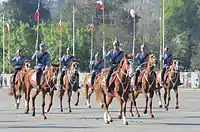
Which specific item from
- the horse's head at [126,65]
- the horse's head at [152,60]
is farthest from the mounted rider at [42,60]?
the horse's head at [126,65]

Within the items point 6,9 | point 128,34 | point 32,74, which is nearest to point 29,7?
point 6,9

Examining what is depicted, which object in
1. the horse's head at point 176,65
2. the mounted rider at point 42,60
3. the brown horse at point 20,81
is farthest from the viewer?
the horse's head at point 176,65

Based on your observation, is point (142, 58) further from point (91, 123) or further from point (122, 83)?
point (91, 123)

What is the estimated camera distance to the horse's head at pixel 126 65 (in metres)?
24.6

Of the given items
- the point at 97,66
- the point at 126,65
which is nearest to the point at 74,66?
the point at 97,66

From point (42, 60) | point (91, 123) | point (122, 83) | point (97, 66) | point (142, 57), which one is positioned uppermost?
point (142, 57)

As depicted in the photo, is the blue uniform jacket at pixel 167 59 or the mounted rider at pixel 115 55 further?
the blue uniform jacket at pixel 167 59

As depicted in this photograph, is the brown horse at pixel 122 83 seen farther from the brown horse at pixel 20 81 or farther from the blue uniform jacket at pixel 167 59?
the blue uniform jacket at pixel 167 59

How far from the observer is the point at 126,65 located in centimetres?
2473

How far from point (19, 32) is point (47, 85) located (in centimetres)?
7489

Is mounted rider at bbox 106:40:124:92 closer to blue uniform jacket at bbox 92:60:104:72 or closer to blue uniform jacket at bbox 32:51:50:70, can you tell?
blue uniform jacket at bbox 32:51:50:70

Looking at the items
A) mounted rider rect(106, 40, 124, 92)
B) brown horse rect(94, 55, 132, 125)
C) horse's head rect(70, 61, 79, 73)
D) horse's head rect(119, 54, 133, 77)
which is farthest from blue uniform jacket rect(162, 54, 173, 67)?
horse's head rect(119, 54, 133, 77)

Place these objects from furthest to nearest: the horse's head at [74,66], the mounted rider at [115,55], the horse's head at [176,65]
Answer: the horse's head at [176,65] → the horse's head at [74,66] → the mounted rider at [115,55]

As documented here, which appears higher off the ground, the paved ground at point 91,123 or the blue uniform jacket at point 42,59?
the blue uniform jacket at point 42,59
